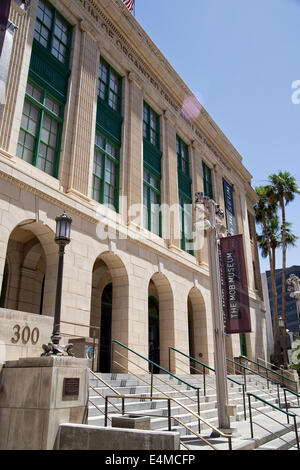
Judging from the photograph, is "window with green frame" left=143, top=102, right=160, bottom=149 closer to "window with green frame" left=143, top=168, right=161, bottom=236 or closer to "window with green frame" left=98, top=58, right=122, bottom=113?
"window with green frame" left=143, top=168, right=161, bottom=236

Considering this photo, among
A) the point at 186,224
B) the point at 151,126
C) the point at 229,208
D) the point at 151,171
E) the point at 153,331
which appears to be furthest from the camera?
the point at 229,208

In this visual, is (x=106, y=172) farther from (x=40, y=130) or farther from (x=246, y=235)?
(x=246, y=235)

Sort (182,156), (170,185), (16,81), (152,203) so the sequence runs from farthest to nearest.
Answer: (182,156), (170,185), (152,203), (16,81)

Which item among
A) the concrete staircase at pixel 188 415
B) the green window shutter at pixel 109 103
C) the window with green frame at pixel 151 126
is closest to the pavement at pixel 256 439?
the concrete staircase at pixel 188 415

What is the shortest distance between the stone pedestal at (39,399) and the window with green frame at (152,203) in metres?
12.4

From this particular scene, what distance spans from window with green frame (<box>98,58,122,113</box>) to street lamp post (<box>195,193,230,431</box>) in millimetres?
9650

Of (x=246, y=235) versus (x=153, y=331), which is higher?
(x=246, y=235)

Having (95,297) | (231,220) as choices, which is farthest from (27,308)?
(231,220)

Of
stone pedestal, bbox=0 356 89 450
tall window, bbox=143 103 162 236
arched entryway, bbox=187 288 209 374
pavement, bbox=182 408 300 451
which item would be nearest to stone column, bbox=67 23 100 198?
tall window, bbox=143 103 162 236

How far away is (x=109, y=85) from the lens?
1950 centimetres

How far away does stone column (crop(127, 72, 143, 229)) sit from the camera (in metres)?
18.4

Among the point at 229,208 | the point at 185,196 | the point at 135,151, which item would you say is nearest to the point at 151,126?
the point at 135,151

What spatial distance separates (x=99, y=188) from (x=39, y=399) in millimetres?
11316

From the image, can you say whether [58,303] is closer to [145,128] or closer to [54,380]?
[54,380]
